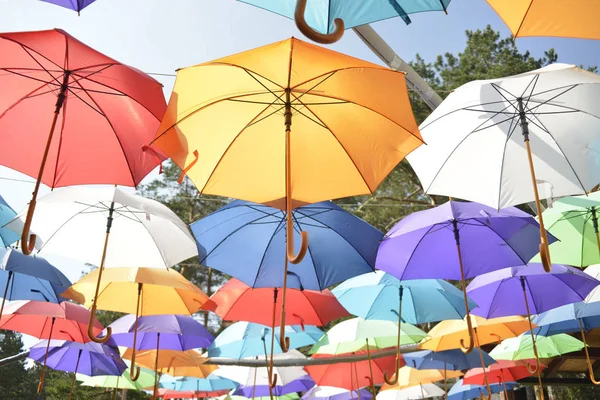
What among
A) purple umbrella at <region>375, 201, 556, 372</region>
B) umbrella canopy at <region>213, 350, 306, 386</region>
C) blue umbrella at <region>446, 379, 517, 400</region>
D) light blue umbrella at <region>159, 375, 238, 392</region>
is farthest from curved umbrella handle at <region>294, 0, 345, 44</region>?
blue umbrella at <region>446, 379, 517, 400</region>

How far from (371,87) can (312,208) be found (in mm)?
1868

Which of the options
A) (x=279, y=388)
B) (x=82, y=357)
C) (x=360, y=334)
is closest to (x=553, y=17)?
(x=360, y=334)

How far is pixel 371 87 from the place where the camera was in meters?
3.14

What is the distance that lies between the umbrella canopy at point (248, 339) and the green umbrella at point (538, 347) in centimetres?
266

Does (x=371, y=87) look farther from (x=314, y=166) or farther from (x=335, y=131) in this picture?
(x=314, y=166)

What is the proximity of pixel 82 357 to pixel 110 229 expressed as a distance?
4.76m

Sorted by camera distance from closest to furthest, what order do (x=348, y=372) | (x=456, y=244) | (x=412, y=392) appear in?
(x=456, y=244) < (x=348, y=372) < (x=412, y=392)

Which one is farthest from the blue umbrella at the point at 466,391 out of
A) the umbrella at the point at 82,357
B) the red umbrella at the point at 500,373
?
the umbrella at the point at 82,357

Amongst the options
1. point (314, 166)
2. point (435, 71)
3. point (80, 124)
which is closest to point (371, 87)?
point (314, 166)

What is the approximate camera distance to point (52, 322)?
21.0ft

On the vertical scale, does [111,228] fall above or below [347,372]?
above

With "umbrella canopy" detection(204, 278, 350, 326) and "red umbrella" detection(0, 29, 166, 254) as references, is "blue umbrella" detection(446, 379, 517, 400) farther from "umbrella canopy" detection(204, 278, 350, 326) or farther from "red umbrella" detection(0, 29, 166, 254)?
"red umbrella" detection(0, 29, 166, 254)

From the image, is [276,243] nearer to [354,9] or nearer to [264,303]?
[264,303]

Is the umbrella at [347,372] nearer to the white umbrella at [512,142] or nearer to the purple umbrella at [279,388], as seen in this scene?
the purple umbrella at [279,388]
